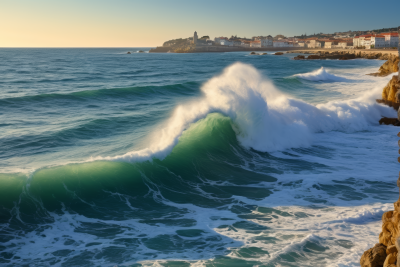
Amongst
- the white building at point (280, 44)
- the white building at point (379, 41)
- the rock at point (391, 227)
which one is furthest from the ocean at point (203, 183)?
the white building at point (280, 44)

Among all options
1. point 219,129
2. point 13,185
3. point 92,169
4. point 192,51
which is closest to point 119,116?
point 219,129

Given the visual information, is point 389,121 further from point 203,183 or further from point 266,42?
point 266,42

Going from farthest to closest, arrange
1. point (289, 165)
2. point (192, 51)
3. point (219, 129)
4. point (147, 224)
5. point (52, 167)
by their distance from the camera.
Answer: point (192, 51) → point (219, 129) → point (289, 165) → point (52, 167) → point (147, 224)

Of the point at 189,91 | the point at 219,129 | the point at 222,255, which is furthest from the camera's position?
the point at 189,91

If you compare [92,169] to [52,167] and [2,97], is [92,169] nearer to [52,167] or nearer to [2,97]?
[52,167]

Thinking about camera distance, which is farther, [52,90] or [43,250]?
[52,90]

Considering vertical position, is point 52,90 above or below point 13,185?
above

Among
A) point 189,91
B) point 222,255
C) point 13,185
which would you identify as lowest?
point 222,255
